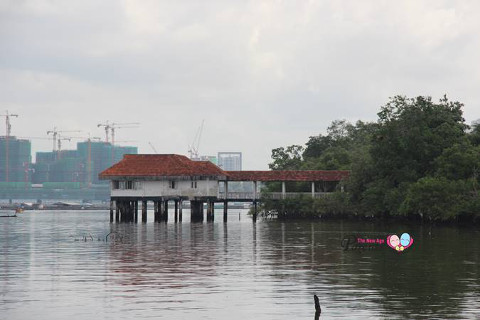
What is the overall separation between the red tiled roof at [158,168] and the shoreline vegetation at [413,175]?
972 centimetres

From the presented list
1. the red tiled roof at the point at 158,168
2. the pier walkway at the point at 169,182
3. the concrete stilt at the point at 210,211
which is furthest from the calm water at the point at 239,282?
the concrete stilt at the point at 210,211

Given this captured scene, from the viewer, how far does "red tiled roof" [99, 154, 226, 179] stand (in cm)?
11650

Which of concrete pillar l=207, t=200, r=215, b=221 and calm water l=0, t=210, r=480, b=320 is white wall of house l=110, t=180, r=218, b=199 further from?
calm water l=0, t=210, r=480, b=320

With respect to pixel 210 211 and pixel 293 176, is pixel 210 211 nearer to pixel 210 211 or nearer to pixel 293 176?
pixel 210 211

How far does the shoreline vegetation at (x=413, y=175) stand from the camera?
92.9 meters

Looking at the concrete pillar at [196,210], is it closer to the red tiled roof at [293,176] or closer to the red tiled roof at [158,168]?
the red tiled roof at [158,168]

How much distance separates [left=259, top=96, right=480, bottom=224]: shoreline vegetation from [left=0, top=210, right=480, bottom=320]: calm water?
29.9 meters

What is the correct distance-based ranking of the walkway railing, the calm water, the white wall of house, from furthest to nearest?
1. the walkway railing
2. the white wall of house
3. the calm water

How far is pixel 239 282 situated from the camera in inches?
1531

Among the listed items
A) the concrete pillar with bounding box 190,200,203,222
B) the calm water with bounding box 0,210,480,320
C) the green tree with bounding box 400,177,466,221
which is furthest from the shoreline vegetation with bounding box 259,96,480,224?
the calm water with bounding box 0,210,480,320

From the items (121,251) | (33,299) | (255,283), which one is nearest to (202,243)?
(121,251)

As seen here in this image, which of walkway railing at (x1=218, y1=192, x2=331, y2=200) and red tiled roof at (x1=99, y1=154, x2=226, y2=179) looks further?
walkway railing at (x1=218, y1=192, x2=331, y2=200)

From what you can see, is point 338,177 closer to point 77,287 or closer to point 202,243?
point 202,243

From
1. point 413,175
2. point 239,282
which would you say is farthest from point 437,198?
point 239,282
